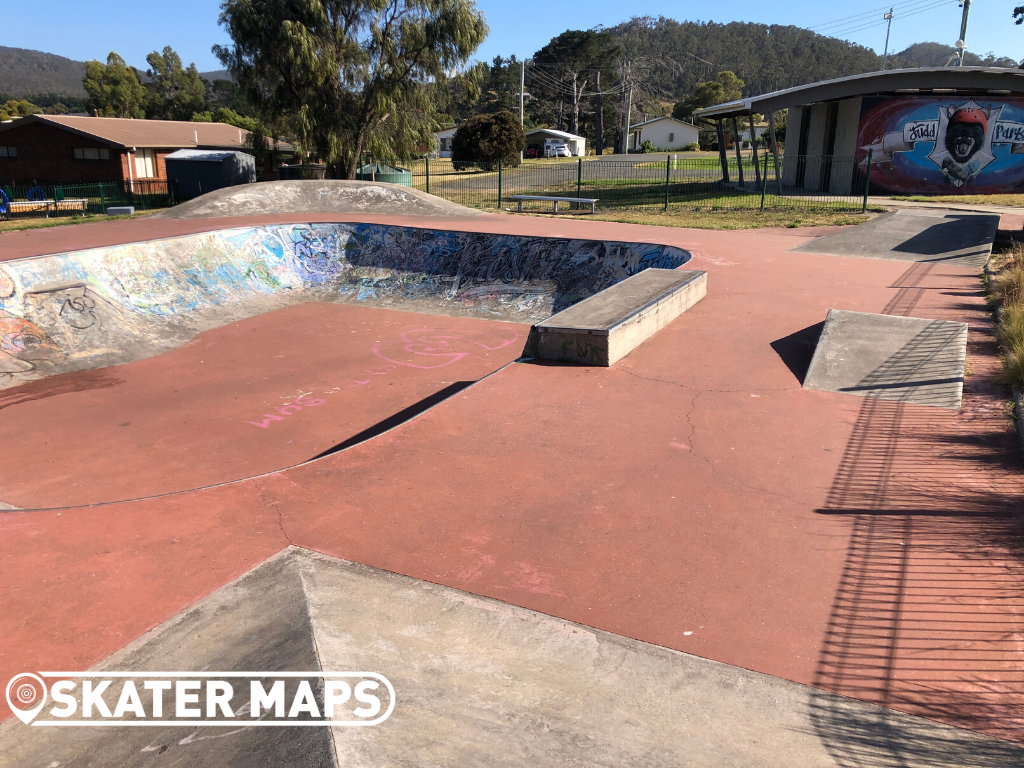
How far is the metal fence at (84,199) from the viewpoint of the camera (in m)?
24.8

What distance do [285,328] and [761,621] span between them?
11579 mm

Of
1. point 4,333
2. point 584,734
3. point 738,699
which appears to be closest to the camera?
point 584,734

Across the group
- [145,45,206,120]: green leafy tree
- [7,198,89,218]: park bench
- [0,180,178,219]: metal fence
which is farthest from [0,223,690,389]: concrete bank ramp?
[145,45,206,120]: green leafy tree

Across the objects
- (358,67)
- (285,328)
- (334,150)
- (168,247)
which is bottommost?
(285,328)

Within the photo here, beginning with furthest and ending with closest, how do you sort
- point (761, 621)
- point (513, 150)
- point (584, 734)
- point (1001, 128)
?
1. point (513, 150)
2. point (1001, 128)
3. point (761, 621)
4. point (584, 734)

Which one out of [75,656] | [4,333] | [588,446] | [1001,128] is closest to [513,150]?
[1001,128]

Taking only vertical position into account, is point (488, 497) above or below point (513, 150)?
below

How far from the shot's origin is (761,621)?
4273mm

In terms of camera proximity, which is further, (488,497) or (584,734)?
(488,497)

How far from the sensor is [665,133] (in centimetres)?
6906

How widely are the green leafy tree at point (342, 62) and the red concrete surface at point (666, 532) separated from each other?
966 inches

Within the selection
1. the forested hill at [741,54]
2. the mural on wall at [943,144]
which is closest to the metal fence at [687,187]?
the mural on wall at [943,144]

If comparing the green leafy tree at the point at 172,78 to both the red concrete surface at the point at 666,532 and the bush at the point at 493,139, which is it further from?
the red concrete surface at the point at 666,532

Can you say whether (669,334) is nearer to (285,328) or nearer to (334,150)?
(285,328)
